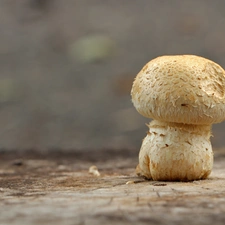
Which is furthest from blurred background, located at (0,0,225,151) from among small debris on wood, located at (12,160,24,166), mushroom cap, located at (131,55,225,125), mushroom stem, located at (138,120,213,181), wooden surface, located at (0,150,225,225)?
mushroom cap, located at (131,55,225,125)

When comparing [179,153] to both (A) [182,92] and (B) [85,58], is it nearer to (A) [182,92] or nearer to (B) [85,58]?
(A) [182,92]

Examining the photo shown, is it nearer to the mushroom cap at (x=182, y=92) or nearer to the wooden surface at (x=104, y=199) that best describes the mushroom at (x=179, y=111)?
the mushroom cap at (x=182, y=92)

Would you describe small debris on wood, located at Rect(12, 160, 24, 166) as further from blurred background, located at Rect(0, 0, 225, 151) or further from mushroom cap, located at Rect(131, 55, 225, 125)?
blurred background, located at Rect(0, 0, 225, 151)

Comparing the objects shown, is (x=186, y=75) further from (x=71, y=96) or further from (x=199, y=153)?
(x=71, y=96)

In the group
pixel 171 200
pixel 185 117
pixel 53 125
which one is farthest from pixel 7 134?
pixel 171 200

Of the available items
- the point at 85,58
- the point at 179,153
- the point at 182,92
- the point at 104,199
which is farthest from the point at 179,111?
the point at 85,58

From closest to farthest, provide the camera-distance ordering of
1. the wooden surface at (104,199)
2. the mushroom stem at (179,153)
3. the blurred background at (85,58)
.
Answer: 1. the wooden surface at (104,199)
2. the mushroom stem at (179,153)
3. the blurred background at (85,58)

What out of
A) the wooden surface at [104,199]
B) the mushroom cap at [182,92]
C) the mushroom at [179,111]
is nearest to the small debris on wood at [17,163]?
the wooden surface at [104,199]
